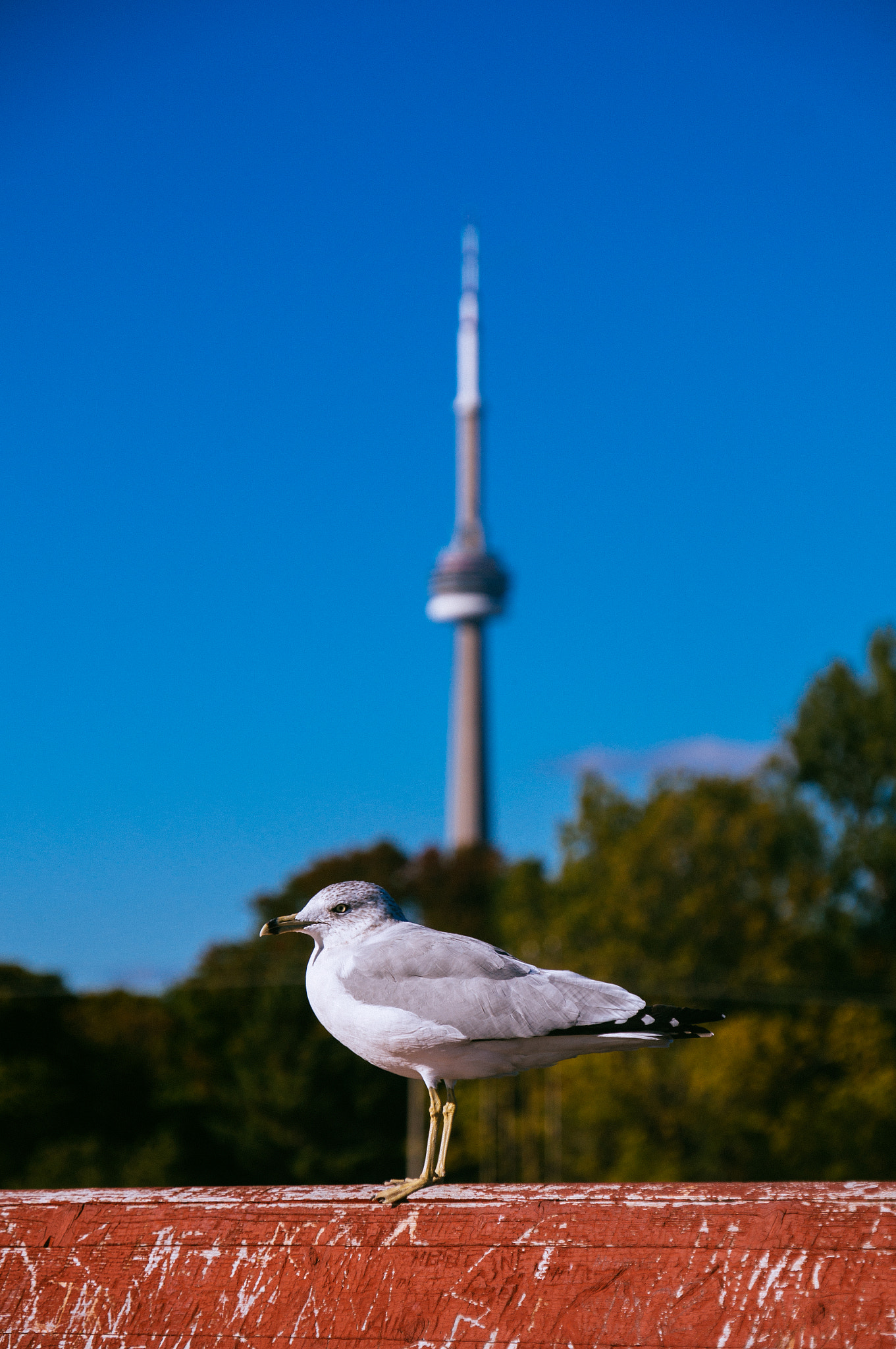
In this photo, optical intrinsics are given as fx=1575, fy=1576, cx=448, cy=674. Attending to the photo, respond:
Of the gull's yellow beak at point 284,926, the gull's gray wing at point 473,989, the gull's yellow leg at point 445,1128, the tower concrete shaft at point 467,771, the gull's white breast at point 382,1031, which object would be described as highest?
the tower concrete shaft at point 467,771

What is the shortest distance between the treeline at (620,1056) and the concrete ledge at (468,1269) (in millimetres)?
52703

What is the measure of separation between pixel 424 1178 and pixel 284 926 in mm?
1077

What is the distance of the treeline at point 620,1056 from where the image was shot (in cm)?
5594

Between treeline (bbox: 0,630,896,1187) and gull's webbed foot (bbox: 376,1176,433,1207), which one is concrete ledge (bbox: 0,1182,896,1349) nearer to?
gull's webbed foot (bbox: 376,1176,433,1207)

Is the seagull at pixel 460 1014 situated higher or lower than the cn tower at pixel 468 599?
lower

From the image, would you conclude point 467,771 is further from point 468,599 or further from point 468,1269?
point 468,1269

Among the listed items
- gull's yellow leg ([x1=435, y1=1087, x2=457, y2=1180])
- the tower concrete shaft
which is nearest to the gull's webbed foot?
gull's yellow leg ([x1=435, y1=1087, x2=457, y2=1180])

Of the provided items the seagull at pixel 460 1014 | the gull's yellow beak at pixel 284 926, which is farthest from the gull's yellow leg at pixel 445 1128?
the gull's yellow beak at pixel 284 926

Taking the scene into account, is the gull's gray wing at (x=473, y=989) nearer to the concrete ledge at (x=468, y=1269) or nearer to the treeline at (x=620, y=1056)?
the concrete ledge at (x=468, y=1269)

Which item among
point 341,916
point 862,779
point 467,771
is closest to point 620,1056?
point 862,779

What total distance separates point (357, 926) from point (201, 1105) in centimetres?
7048

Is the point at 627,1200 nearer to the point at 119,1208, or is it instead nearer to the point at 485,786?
the point at 119,1208

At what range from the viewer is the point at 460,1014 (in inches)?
162

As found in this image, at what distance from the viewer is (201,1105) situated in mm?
71562
